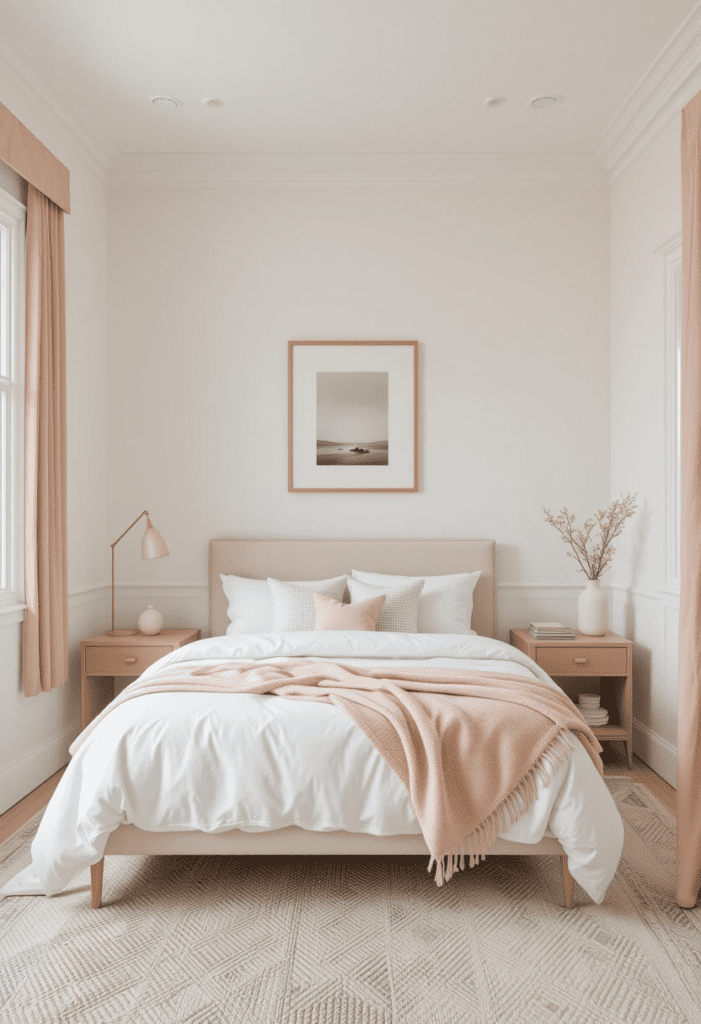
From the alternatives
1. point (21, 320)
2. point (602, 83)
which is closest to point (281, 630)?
point (21, 320)

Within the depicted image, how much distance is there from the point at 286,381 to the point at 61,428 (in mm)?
1382

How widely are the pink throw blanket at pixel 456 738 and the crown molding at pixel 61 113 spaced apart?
2.73 meters

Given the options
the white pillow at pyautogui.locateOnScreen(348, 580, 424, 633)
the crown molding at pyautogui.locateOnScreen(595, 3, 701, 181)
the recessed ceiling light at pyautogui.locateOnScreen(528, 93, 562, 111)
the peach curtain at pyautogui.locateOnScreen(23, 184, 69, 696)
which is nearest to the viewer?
the crown molding at pyautogui.locateOnScreen(595, 3, 701, 181)

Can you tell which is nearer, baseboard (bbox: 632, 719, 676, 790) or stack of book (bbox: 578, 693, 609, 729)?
baseboard (bbox: 632, 719, 676, 790)

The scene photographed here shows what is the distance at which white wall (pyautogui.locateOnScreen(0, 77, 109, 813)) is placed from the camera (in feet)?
10.9

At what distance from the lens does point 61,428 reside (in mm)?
3656

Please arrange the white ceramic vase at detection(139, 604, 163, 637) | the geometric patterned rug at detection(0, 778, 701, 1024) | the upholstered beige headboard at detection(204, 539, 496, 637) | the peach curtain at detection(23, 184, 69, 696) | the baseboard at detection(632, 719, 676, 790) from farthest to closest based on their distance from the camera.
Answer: the upholstered beige headboard at detection(204, 539, 496, 637), the white ceramic vase at detection(139, 604, 163, 637), the baseboard at detection(632, 719, 676, 790), the peach curtain at detection(23, 184, 69, 696), the geometric patterned rug at detection(0, 778, 701, 1024)

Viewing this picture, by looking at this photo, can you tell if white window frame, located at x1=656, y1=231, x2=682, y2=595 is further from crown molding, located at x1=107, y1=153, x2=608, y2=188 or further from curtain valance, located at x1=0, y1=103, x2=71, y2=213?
curtain valance, located at x1=0, y1=103, x2=71, y2=213

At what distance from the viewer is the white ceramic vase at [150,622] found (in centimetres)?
412

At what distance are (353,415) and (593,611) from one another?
5.83 ft

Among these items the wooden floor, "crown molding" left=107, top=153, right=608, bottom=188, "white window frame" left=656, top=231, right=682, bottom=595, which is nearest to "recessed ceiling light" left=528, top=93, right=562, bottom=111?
"crown molding" left=107, top=153, right=608, bottom=188

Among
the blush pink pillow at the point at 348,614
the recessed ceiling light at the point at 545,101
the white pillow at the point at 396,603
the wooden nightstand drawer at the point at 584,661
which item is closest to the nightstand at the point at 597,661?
the wooden nightstand drawer at the point at 584,661

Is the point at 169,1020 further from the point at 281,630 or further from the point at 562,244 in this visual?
the point at 562,244

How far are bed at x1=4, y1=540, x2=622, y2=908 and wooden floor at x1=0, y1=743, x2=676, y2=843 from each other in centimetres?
73
